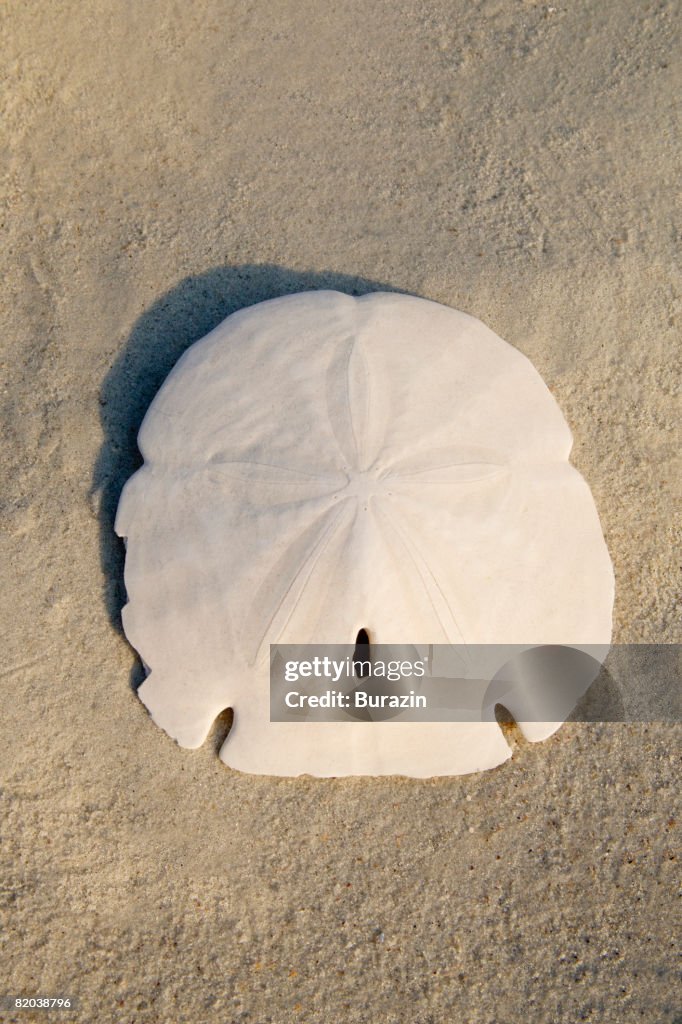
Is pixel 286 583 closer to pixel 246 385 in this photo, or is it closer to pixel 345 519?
Answer: pixel 345 519

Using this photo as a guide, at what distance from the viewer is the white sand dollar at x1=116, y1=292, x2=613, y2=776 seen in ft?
11.9

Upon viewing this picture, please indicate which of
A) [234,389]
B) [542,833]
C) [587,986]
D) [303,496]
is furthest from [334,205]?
[587,986]

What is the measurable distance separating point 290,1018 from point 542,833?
1.36 meters

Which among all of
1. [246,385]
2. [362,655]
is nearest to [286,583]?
[362,655]

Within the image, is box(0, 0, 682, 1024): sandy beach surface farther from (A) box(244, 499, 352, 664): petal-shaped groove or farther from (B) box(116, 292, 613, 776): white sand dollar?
(A) box(244, 499, 352, 664): petal-shaped groove

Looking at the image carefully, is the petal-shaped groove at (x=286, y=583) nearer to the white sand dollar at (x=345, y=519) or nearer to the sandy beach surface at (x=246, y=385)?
the white sand dollar at (x=345, y=519)

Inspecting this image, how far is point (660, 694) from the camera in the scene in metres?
4.19

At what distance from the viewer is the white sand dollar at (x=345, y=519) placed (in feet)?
11.9

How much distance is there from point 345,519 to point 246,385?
799 millimetres

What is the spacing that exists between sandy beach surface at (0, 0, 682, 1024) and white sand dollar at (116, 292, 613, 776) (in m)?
0.24

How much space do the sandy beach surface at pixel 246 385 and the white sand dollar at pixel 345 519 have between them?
245 mm

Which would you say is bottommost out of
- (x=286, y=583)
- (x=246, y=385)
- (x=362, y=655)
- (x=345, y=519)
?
(x=362, y=655)

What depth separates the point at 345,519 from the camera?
11.7 feet

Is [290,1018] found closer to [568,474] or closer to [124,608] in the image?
[124,608]
